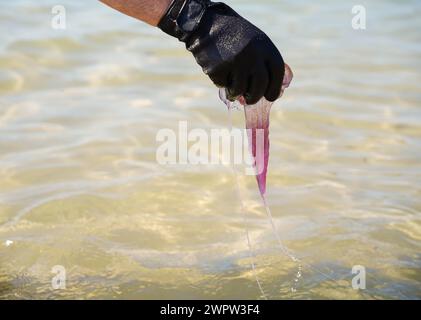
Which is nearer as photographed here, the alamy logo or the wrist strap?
the wrist strap

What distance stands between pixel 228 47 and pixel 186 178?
161cm

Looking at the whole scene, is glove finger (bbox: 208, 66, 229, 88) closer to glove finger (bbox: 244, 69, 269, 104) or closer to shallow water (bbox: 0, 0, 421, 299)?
glove finger (bbox: 244, 69, 269, 104)

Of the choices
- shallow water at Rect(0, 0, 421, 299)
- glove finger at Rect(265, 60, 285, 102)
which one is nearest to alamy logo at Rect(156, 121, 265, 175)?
shallow water at Rect(0, 0, 421, 299)

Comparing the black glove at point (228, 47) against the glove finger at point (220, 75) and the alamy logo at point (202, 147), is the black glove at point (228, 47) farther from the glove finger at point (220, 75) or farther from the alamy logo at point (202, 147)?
the alamy logo at point (202, 147)

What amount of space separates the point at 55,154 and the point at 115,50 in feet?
7.11

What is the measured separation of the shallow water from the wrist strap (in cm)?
99

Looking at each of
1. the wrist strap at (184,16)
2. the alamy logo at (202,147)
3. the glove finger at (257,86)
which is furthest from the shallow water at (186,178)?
the wrist strap at (184,16)

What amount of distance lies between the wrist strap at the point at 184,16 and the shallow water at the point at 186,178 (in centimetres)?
99

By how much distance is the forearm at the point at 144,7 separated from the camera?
225cm

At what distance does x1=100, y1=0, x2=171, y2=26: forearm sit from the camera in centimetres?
225

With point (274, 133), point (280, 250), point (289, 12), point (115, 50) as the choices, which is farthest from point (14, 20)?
point (280, 250)

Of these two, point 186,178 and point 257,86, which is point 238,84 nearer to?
point 257,86

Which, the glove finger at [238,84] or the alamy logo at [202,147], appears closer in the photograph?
the glove finger at [238,84]

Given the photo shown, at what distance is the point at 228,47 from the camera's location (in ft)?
7.09
